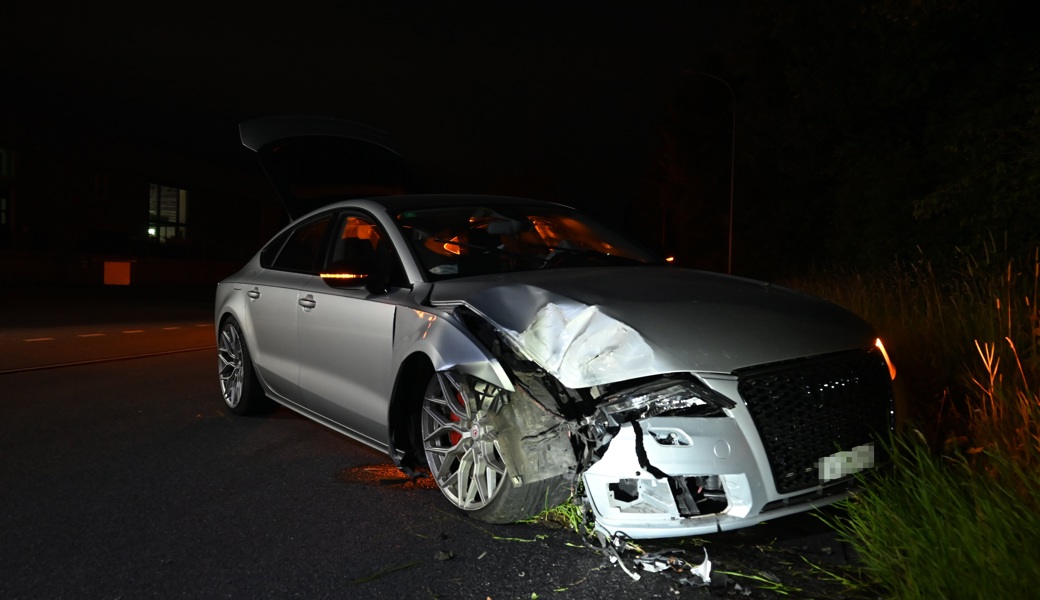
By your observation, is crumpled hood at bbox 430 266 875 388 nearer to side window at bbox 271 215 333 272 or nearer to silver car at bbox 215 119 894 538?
silver car at bbox 215 119 894 538

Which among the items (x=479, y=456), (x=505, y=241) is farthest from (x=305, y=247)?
(x=479, y=456)

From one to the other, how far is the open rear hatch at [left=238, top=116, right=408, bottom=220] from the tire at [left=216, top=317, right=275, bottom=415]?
2725 millimetres

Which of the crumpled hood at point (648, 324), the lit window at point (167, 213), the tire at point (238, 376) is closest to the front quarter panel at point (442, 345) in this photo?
the crumpled hood at point (648, 324)

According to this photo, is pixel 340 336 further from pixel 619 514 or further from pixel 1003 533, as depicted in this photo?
pixel 1003 533

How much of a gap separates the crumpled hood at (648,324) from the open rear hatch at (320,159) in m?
5.86

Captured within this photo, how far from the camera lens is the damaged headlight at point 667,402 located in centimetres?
372

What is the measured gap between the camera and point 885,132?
24438mm

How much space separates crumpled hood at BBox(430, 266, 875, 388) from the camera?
12.6ft

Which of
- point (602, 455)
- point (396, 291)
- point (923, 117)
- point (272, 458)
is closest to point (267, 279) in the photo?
point (272, 458)

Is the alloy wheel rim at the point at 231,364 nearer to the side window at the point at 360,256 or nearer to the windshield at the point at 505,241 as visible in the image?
the side window at the point at 360,256

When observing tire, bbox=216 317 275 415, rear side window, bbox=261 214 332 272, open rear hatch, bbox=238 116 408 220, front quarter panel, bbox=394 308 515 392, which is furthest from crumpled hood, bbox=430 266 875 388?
open rear hatch, bbox=238 116 408 220

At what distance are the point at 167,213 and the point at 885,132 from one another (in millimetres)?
38575

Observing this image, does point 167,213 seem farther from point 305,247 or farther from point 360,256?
point 360,256

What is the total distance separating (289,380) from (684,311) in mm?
3113
